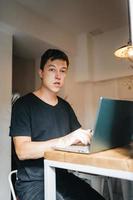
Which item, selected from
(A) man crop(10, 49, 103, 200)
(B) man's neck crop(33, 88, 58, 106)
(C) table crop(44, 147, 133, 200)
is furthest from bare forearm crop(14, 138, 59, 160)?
(B) man's neck crop(33, 88, 58, 106)

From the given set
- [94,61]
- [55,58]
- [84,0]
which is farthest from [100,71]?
→ [55,58]

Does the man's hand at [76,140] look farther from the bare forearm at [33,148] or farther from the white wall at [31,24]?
the white wall at [31,24]

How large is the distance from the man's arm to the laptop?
44 mm

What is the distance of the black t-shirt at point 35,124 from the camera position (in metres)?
1.09

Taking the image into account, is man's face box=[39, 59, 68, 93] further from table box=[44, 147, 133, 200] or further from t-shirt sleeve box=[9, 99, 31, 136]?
table box=[44, 147, 133, 200]

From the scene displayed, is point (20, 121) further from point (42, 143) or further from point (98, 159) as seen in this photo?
point (98, 159)

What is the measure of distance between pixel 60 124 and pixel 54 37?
6.20ft

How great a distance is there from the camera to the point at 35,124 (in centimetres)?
117

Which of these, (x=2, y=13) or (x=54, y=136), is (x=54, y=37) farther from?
(x=54, y=136)

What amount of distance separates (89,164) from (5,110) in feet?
5.74

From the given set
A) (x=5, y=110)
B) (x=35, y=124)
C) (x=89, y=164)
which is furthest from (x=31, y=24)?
(x=89, y=164)

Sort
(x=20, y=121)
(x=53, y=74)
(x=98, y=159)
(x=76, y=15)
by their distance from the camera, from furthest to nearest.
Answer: (x=76, y=15), (x=53, y=74), (x=20, y=121), (x=98, y=159)

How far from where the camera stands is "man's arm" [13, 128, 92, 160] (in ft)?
2.82

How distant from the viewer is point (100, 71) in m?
3.46
